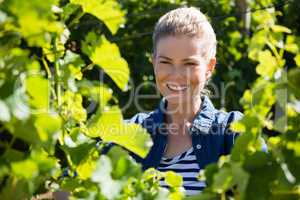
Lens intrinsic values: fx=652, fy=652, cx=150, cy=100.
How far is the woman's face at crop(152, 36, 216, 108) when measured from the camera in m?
1.77

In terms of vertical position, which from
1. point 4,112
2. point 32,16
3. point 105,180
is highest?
point 32,16

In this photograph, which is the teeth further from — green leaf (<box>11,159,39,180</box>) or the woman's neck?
green leaf (<box>11,159,39,180</box>)

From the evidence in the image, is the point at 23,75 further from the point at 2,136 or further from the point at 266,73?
the point at 266,73

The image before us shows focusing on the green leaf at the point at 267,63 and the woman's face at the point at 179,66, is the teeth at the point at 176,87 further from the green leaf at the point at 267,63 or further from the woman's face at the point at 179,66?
the green leaf at the point at 267,63

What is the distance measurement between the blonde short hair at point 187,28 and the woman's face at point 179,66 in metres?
0.03

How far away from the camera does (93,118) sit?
1033 mm

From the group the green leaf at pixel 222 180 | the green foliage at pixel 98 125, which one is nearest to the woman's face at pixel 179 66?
the green foliage at pixel 98 125

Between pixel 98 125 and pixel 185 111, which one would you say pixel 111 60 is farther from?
pixel 185 111

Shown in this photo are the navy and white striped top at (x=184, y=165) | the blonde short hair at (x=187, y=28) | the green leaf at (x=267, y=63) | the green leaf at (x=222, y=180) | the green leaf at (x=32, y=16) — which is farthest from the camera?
the blonde short hair at (x=187, y=28)

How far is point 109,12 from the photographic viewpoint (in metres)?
1.00

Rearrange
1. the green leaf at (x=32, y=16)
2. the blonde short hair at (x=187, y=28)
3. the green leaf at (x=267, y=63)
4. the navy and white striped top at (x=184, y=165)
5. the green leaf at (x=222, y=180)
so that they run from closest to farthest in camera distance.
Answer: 1. the green leaf at (x=32, y=16)
2. the green leaf at (x=222, y=180)
3. the green leaf at (x=267, y=63)
4. the navy and white striped top at (x=184, y=165)
5. the blonde short hair at (x=187, y=28)

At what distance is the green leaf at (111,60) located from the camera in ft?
3.24

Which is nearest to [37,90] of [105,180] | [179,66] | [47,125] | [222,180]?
[47,125]

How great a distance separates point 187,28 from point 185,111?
0.79 ft
